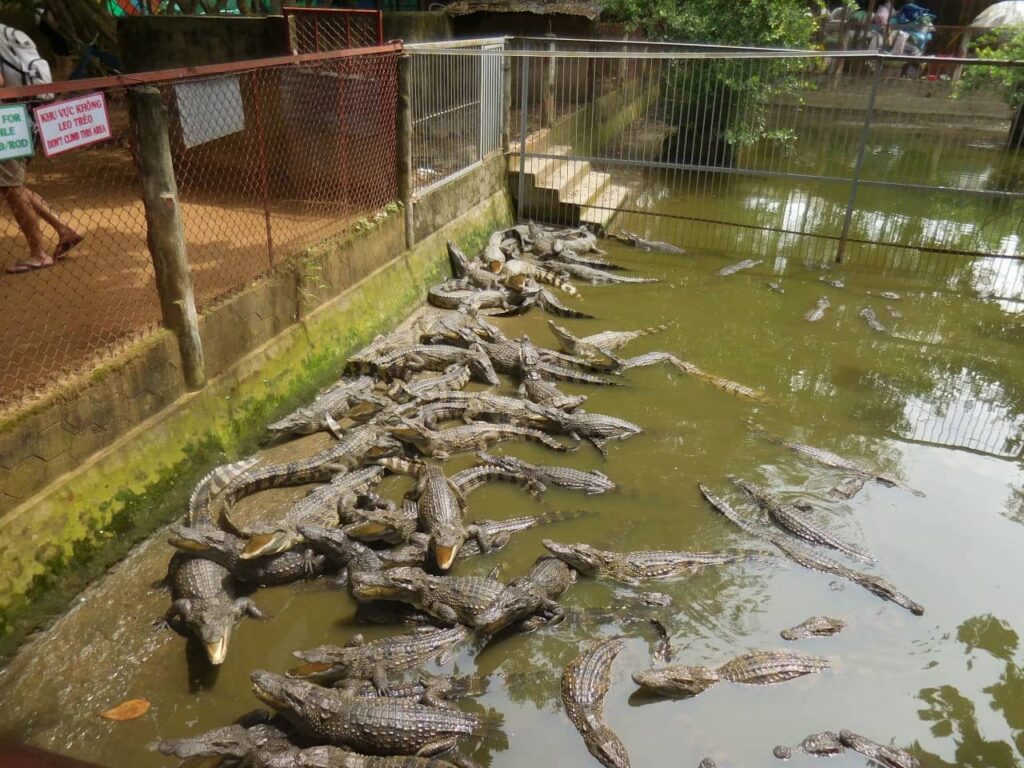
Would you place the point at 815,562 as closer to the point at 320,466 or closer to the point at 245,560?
the point at 320,466

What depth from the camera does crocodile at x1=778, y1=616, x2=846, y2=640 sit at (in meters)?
3.95

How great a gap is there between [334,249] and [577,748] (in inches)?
177

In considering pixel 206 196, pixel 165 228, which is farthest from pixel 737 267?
pixel 165 228

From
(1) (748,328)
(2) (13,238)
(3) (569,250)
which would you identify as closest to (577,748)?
(1) (748,328)

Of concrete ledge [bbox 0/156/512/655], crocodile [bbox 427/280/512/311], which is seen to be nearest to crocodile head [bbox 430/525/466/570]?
concrete ledge [bbox 0/156/512/655]

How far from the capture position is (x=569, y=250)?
9547mm

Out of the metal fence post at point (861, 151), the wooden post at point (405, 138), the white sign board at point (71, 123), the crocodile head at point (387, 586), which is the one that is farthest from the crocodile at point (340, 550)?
the metal fence post at point (861, 151)

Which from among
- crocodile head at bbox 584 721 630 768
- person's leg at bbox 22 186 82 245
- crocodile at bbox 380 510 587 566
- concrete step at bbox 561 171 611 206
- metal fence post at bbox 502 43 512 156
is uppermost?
metal fence post at bbox 502 43 512 156

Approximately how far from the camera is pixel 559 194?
10.5 metres

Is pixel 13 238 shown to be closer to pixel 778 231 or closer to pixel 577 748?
pixel 577 748

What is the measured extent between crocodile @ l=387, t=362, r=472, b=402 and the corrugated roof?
8434mm

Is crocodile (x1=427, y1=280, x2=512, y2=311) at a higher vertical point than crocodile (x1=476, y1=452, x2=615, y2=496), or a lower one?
higher

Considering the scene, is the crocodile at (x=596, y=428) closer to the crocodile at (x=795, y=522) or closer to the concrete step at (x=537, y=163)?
the crocodile at (x=795, y=522)

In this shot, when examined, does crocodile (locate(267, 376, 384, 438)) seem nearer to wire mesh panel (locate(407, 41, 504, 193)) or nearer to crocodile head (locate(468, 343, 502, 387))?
crocodile head (locate(468, 343, 502, 387))
